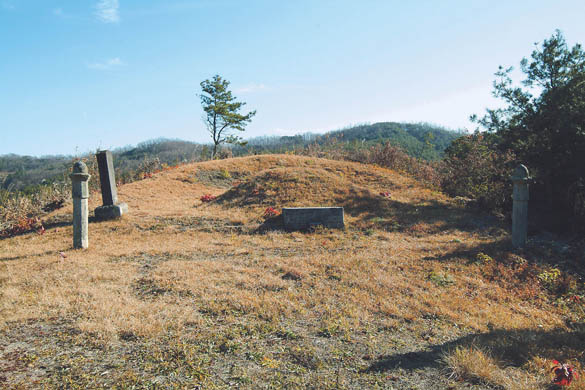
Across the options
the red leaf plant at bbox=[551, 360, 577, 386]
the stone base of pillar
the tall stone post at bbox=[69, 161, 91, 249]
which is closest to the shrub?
Result: the red leaf plant at bbox=[551, 360, 577, 386]

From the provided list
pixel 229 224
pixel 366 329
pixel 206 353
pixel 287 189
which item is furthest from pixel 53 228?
pixel 366 329

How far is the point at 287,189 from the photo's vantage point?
14.1 metres

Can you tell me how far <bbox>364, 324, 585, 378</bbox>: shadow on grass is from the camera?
143 inches

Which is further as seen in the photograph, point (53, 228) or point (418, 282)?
point (53, 228)

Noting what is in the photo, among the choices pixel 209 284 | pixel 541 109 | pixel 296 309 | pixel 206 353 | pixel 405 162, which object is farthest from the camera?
pixel 405 162

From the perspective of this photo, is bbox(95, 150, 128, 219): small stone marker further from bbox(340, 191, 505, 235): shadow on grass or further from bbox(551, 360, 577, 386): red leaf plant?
bbox(551, 360, 577, 386): red leaf plant

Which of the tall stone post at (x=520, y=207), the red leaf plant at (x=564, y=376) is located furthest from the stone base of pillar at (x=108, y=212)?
the tall stone post at (x=520, y=207)

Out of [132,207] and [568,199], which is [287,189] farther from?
[568,199]

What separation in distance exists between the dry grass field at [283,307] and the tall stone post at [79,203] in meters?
0.36

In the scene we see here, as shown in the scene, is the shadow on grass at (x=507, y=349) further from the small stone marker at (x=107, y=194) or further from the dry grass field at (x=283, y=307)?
the small stone marker at (x=107, y=194)

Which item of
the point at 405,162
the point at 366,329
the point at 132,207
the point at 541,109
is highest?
the point at 541,109

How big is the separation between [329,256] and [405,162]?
48.9ft

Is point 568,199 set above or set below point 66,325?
above

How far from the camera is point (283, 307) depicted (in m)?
4.91
